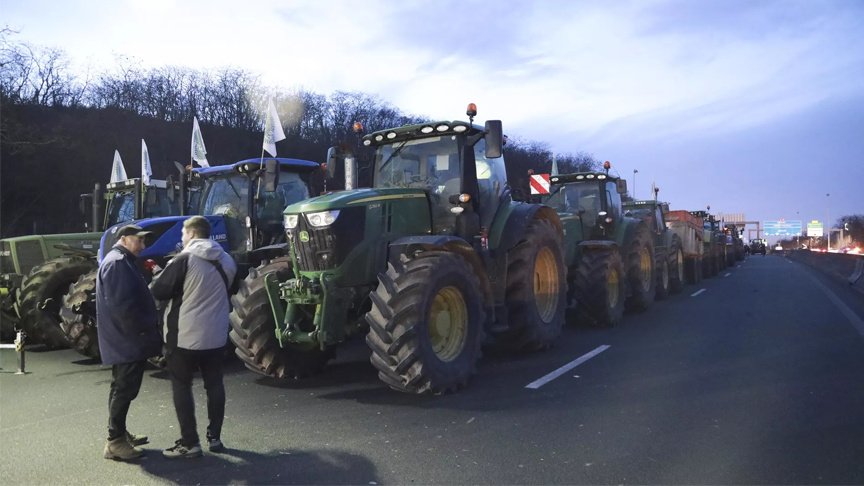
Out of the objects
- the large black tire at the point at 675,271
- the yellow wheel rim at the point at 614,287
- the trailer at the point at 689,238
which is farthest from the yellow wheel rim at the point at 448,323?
the trailer at the point at 689,238

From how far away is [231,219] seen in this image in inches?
361

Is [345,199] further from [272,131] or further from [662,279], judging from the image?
[662,279]

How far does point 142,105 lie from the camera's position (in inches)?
1519

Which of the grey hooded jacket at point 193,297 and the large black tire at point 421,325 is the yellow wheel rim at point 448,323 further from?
the grey hooded jacket at point 193,297

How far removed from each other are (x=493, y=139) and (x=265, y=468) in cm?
413

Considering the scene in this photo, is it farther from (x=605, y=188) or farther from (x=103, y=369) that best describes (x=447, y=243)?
(x=605, y=188)

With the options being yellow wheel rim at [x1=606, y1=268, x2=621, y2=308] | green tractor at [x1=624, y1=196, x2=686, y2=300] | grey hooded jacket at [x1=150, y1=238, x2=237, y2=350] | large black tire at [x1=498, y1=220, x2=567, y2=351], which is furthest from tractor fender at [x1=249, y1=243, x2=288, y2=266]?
green tractor at [x1=624, y1=196, x2=686, y2=300]

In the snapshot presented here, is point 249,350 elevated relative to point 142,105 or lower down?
lower down

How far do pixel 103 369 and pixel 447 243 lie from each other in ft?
16.2

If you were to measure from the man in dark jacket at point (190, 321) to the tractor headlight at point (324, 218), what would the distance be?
66.4 inches

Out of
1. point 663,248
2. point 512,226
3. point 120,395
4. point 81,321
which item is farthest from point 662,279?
point 120,395

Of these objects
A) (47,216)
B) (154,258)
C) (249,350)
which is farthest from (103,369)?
(47,216)

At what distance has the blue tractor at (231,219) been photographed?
816cm

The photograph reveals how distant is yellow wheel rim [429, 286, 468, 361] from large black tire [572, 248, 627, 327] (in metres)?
4.44
